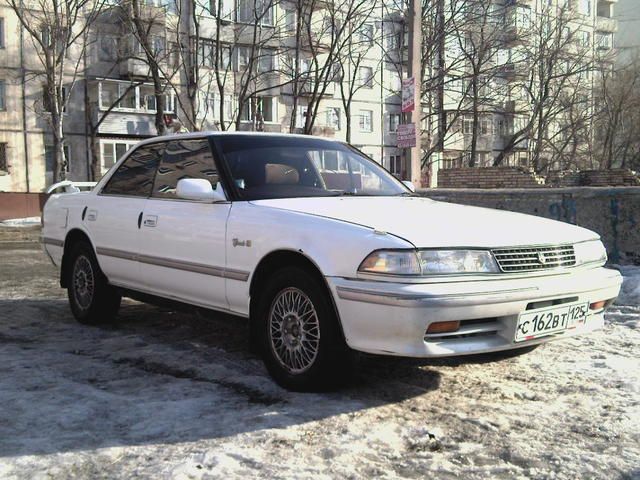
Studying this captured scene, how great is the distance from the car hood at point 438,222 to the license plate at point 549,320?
382mm

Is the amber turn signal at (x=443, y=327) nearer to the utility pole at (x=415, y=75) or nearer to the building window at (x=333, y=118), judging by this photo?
the utility pole at (x=415, y=75)

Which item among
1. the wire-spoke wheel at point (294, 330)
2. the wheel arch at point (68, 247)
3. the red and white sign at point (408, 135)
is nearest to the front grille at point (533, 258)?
the wire-spoke wheel at point (294, 330)

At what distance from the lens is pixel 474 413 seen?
11.4 ft

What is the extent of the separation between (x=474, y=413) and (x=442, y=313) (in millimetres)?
663

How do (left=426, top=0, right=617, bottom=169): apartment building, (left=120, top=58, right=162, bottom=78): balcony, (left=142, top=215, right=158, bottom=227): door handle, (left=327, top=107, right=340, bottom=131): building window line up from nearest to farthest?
1. (left=142, top=215, right=158, bottom=227): door handle
2. (left=426, top=0, right=617, bottom=169): apartment building
3. (left=120, top=58, right=162, bottom=78): balcony
4. (left=327, top=107, right=340, bottom=131): building window

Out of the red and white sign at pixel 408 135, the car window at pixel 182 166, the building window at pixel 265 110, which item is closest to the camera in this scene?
the car window at pixel 182 166

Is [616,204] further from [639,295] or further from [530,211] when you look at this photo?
[639,295]

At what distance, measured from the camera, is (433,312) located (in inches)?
126

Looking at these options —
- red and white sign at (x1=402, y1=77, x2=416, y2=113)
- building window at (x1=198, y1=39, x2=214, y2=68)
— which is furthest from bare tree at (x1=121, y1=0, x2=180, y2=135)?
red and white sign at (x1=402, y1=77, x2=416, y2=113)

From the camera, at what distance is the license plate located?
346cm

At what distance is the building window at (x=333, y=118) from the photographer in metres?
43.2

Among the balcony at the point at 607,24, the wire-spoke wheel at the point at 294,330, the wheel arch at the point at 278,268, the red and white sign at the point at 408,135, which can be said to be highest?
the balcony at the point at 607,24

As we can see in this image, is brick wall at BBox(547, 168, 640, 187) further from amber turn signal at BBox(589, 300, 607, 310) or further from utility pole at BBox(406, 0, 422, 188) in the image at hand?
amber turn signal at BBox(589, 300, 607, 310)

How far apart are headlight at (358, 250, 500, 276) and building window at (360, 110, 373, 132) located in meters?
41.7
